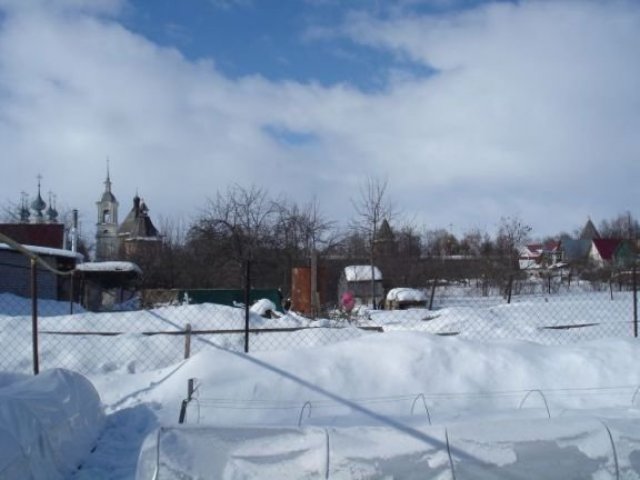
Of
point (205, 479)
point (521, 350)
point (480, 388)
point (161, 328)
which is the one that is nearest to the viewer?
point (205, 479)

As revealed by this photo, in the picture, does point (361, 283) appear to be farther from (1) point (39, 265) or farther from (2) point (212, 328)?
(2) point (212, 328)

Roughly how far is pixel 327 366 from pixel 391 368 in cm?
64

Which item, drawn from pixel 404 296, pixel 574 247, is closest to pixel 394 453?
pixel 404 296

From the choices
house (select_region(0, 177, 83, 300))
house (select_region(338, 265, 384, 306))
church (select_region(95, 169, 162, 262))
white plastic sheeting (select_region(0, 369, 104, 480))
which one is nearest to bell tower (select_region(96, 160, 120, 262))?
church (select_region(95, 169, 162, 262))

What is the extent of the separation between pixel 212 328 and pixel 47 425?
21.9 ft

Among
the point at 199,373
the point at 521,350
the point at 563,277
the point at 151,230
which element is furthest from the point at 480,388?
the point at 151,230

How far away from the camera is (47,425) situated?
4.16 meters

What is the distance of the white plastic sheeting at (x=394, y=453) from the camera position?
132 inches

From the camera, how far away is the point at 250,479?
3.32m

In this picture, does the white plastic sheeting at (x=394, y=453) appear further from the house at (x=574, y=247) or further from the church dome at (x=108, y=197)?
the church dome at (x=108, y=197)

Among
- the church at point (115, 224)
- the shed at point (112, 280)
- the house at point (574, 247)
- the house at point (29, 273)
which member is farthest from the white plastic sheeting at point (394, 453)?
the house at point (574, 247)

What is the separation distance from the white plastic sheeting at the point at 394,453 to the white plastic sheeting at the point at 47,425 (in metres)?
0.78

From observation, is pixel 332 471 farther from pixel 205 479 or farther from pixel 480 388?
pixel 480 388

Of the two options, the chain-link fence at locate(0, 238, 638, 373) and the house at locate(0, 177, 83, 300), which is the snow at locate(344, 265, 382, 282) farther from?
the house at locate(0, 177, 83, 300)
